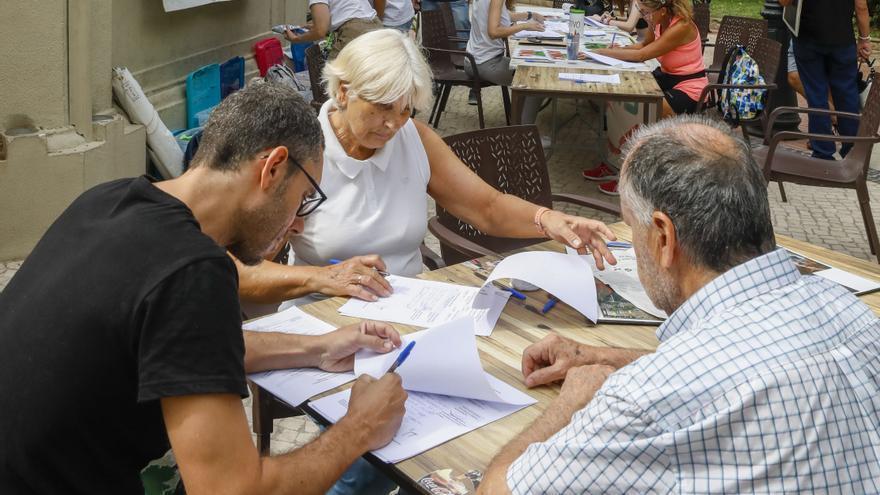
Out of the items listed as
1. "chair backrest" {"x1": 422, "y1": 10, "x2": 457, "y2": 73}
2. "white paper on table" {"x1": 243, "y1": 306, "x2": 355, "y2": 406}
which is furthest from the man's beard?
"chair backrest" {"x1": 422, "y1": 10, "x2": 457, "y2": 73}

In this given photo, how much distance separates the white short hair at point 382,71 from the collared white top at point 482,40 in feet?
17.4

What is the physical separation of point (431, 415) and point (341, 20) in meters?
5.93

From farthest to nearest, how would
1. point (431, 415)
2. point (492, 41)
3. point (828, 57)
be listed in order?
point (492, 41) < point (828, 57) < point (431, 415)

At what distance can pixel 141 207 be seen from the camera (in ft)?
5.84

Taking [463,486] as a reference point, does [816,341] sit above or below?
above

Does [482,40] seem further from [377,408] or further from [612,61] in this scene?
[377,408]

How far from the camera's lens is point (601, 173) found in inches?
305

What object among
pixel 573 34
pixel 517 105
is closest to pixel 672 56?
pixel 573 34

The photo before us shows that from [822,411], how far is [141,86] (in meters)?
5.89

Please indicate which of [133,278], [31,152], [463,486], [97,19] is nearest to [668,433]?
[463,486]

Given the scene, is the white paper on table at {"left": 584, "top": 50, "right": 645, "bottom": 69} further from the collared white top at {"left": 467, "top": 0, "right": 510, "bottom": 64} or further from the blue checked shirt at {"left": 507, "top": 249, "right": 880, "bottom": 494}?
the blue checked shirt at {"left": 507, "top": 249, "right": 880, "bottom": 494}

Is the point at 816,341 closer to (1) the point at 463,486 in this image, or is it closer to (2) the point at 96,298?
(1) the point at 463,486

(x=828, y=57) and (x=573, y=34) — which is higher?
(x=573, y=34)

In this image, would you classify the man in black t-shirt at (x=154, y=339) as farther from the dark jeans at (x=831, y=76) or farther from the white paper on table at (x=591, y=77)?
the dark jeans at (x=831, y=76)
